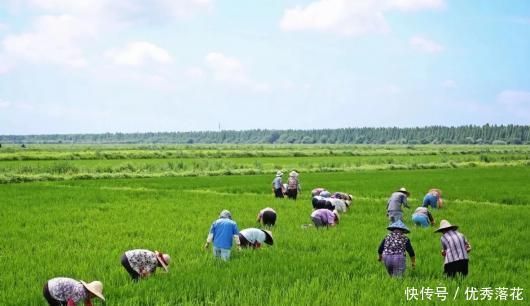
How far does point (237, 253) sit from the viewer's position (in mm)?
8719

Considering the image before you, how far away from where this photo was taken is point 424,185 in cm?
2472

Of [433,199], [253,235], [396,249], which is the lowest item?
[253,235]

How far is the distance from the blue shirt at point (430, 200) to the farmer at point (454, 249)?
821 cm

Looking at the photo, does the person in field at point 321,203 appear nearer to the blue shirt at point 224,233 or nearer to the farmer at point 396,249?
the blue shirt at point 224,233

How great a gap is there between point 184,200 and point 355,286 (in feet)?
39.9

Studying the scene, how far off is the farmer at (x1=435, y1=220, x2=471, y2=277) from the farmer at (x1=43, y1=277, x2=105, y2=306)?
14.5ft

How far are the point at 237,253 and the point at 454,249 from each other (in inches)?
136

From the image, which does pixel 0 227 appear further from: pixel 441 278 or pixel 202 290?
pixel 441 278

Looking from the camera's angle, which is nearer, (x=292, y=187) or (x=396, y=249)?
(x=396, y=249)

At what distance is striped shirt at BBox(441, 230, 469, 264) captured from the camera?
275 inches

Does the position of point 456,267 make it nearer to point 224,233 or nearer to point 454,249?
point 454,249

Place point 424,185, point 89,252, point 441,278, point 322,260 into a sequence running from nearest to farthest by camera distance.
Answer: point 441,278 < point 322,260 < point 89,252 < point 424,185

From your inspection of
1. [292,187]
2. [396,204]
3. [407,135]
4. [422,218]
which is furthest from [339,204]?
[407,135]

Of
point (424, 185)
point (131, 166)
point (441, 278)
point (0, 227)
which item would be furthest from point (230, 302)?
point (131, 166)
